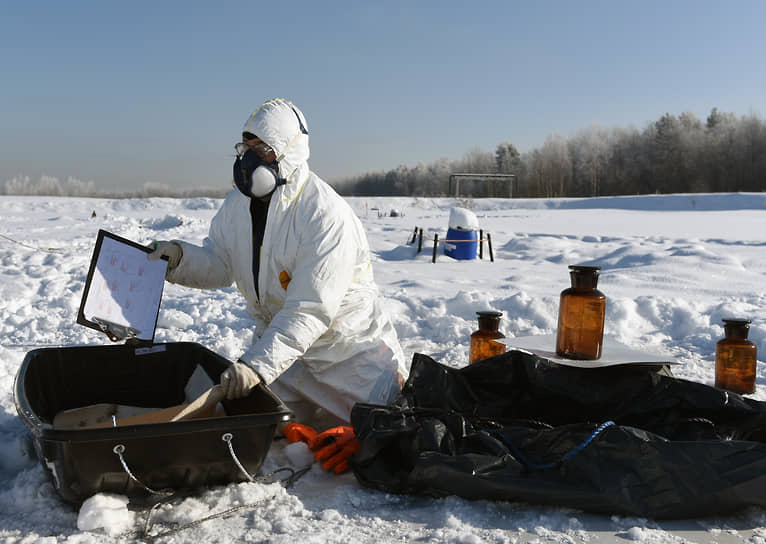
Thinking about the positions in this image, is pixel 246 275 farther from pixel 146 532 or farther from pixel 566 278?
pixel 566 278

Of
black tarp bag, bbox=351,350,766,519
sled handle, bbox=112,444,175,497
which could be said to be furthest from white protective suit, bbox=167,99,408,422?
sled handle, bbox=112,444,175,497

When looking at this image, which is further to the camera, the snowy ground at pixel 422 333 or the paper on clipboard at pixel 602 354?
the paper on clipboard at pixel 602 354

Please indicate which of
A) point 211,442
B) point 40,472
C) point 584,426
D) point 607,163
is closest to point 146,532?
point 211,442

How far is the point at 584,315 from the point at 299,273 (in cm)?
118

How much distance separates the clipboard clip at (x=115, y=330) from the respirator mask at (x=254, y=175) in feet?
2.46

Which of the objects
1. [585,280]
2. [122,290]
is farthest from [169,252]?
[585,280]

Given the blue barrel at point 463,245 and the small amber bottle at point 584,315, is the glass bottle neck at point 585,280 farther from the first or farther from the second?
the blue barrel at point 463,245

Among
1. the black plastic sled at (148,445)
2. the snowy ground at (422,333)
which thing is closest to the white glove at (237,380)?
the black plastic sled at (148,445)

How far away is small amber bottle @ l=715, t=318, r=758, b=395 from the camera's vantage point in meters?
2.90

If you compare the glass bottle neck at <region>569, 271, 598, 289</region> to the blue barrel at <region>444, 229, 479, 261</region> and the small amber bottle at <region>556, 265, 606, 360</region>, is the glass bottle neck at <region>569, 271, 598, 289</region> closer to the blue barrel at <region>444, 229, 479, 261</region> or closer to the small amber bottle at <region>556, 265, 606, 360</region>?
the small amber bottle at <region>556, 265, 606, 360</region>

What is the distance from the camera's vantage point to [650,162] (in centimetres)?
4178

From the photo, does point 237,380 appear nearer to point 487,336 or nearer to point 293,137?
point 293,137

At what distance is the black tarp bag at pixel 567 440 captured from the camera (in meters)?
1.84

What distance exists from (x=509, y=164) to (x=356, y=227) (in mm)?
49001
